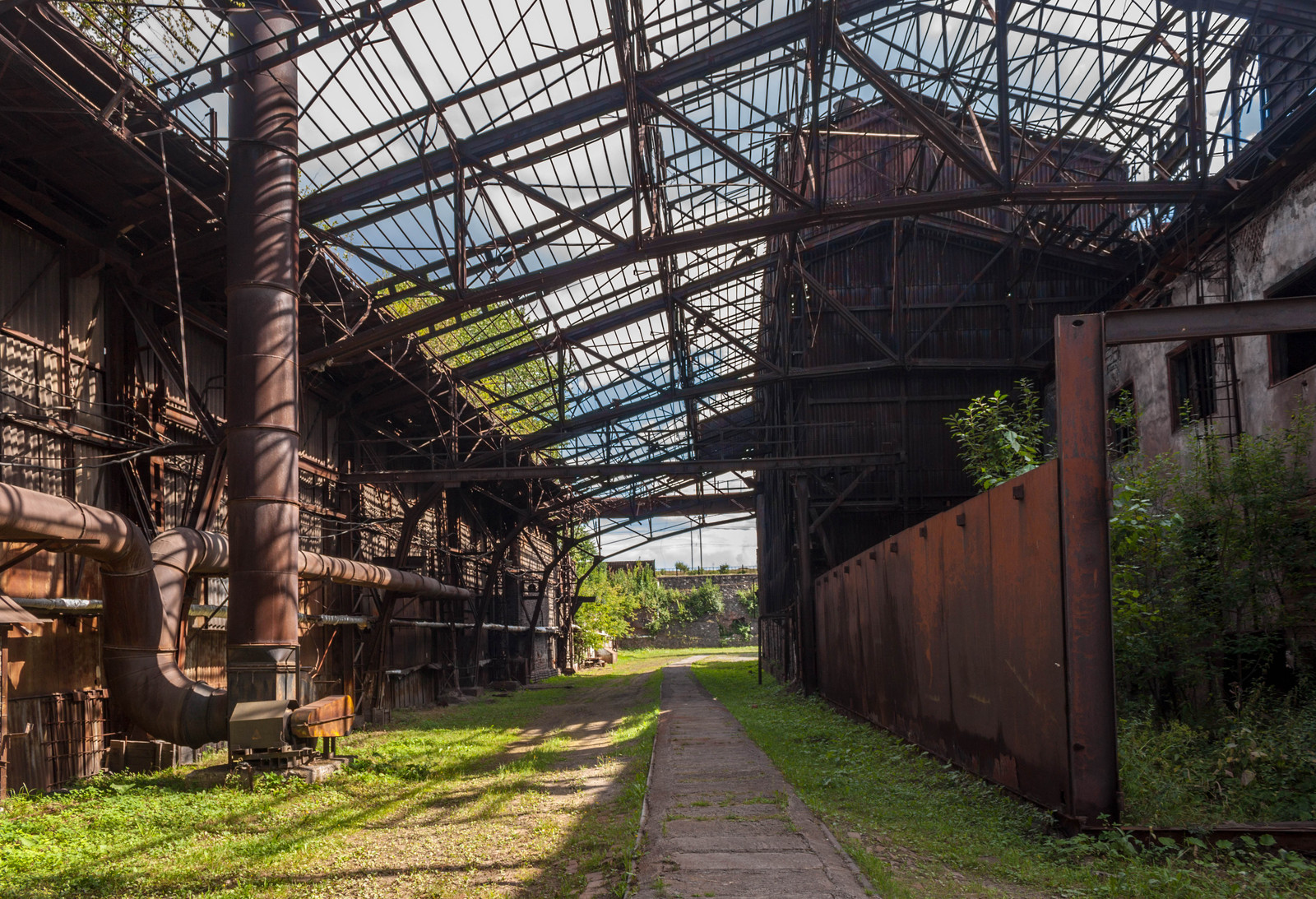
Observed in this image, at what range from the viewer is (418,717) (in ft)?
67.3

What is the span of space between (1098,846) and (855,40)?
1623cm

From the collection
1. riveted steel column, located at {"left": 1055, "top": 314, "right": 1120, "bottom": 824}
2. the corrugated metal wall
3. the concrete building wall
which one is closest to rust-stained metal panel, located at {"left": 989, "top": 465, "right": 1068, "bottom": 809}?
riveted steel column, located at {"left": 1055, "top": 314, "right": 1120, "bottom": 824}

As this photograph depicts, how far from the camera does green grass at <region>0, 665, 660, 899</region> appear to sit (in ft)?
21.5

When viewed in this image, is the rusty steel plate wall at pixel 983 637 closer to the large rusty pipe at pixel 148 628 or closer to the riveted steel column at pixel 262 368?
the riveted steel column at pixel 262 368

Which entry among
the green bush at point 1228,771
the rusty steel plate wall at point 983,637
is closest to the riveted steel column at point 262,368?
the rusty steel plate wall at point 983,637

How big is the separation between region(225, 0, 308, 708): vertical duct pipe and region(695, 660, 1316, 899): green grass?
5937 millimetres

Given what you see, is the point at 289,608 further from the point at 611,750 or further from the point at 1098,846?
the point at 1098,846

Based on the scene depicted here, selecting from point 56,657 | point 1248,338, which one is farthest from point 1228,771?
point 56,657

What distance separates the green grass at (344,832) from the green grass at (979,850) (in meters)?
1.79

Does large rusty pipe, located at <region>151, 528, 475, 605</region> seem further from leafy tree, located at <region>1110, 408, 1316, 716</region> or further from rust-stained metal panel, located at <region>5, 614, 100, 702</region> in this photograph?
leafy tree, located at <region>1110, 408, 1316, 716</region>

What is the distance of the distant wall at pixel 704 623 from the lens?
69.0 meters

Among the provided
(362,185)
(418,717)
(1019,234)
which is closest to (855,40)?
(1019,234)

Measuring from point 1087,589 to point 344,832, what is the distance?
19.7ft

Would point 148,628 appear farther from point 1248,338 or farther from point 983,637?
point 1248,338
